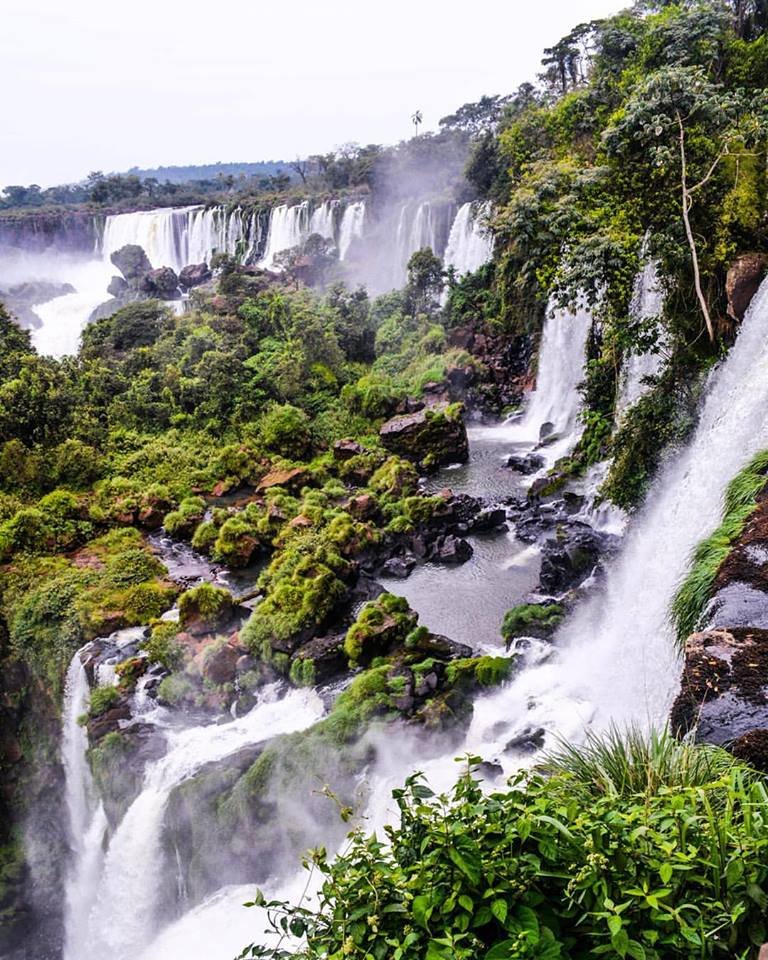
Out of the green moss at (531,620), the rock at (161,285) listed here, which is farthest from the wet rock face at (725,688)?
the rock at (161,285)

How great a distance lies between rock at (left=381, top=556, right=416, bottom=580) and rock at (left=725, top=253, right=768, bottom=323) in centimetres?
733

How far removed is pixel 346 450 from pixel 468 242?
13.6m

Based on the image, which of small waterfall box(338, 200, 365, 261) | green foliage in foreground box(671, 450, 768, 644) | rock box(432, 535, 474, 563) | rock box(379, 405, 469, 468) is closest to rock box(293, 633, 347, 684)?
rock box(432, 535, 474, 563)

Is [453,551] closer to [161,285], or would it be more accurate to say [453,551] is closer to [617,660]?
[617,660]

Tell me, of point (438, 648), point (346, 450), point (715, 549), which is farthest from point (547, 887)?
point (346, 450)

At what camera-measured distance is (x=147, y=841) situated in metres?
8.29

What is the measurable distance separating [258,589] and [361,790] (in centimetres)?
546

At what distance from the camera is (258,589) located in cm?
1230

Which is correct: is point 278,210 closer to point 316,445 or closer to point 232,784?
point 316,445

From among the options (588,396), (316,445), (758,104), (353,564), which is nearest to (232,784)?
(353,564)

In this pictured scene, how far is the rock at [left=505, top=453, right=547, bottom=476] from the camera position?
16.6 m

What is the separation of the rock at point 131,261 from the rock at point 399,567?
33.2m

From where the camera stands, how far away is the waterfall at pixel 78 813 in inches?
362

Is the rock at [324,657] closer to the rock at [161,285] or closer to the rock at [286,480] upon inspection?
the rock at [286,480]
